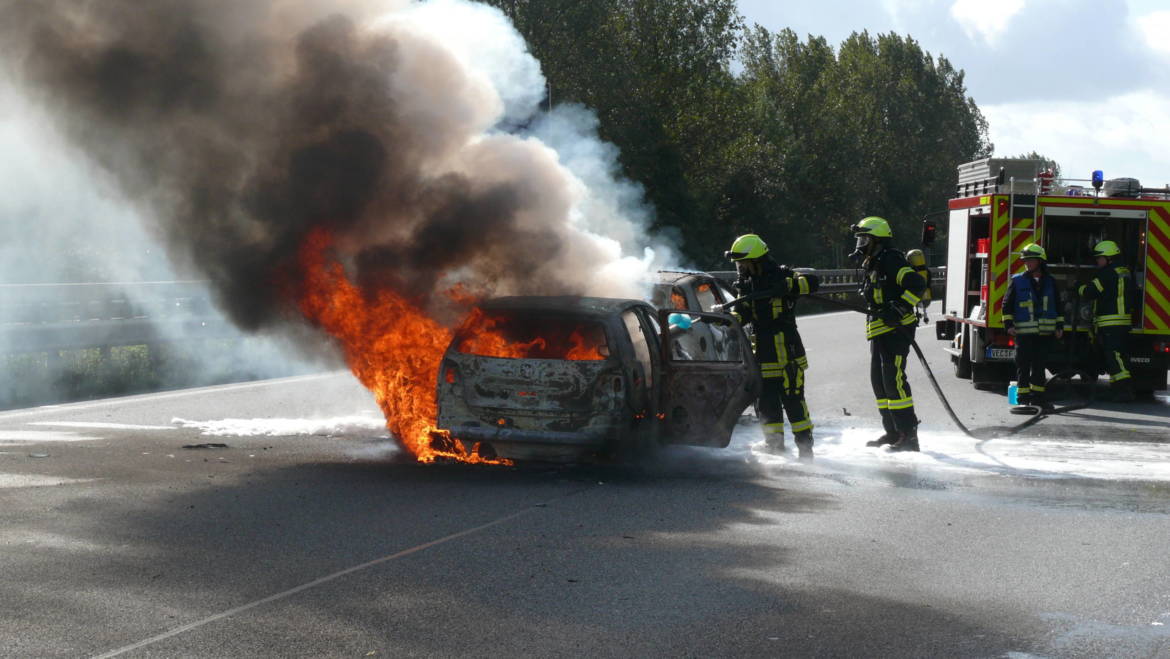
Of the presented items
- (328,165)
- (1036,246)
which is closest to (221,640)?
(328,165)

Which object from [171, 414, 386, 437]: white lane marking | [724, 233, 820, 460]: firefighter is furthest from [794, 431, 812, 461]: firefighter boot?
[171, 414, 386, 437]: white lane marking

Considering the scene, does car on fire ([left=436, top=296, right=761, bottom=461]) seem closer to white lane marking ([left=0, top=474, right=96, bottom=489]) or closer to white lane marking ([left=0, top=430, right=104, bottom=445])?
white lane marking ([left=0, top=474, right=96, bottom=489])

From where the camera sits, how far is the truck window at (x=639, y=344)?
9.22 meters

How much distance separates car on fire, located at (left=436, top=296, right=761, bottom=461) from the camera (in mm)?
8719

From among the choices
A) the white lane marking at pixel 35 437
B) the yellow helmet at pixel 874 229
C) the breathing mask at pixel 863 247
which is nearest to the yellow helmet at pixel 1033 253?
the breathing mask at pixel 863 247

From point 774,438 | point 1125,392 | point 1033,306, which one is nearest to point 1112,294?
point 1033,306

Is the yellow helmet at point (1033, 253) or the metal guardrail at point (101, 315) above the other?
the yellow helmet at point (1033, 253)

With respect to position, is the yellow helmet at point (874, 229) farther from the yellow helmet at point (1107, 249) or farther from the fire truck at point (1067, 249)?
the yellow helmet at point (1107, 249)

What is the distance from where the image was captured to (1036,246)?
1373 cm

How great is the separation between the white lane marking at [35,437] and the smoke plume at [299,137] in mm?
1987

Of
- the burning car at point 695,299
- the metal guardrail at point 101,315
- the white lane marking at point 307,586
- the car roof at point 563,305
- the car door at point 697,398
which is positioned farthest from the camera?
the metal guardrail at point 101,315

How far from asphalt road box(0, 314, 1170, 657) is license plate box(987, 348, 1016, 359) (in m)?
3.90

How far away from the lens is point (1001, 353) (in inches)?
580

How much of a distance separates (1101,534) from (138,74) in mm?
9606
